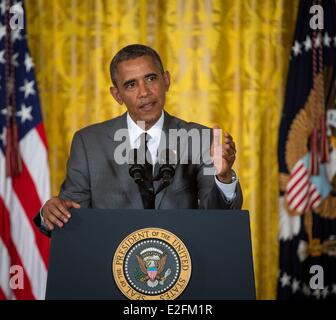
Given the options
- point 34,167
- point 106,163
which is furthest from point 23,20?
point 106,163

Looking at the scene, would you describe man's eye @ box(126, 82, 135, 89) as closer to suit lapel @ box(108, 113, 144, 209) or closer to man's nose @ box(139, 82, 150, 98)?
man's nose @ box(139, 82, 150, 98)

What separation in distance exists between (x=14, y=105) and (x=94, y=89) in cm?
60

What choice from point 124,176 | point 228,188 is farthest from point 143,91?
point 228,188

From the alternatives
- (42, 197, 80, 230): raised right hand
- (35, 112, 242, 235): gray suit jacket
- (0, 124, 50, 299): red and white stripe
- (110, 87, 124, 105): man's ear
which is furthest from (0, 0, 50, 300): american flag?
(42, 197, 80, 230): raised right hand

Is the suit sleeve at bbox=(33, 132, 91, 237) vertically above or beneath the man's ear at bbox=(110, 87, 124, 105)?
beneath

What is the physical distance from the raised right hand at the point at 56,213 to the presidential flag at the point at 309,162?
2362 millimetres

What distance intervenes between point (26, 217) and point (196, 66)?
1.71m

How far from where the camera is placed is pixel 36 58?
4.23 m

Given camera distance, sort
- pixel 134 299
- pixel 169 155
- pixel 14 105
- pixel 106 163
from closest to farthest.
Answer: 1. pixel 134 299
2. pixel 169 155
3. pixel 106 163
4. pixel 14 105

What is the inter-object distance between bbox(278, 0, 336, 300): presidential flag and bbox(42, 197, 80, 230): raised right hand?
2.36 metres

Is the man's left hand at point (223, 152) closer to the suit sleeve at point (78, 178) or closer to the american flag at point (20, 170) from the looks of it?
the suit sleeve at point (78, 178)

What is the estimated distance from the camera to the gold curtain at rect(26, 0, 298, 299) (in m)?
4.22

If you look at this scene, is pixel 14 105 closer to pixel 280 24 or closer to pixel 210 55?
pixel 210 55

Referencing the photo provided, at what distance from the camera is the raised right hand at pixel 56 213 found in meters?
2.10
